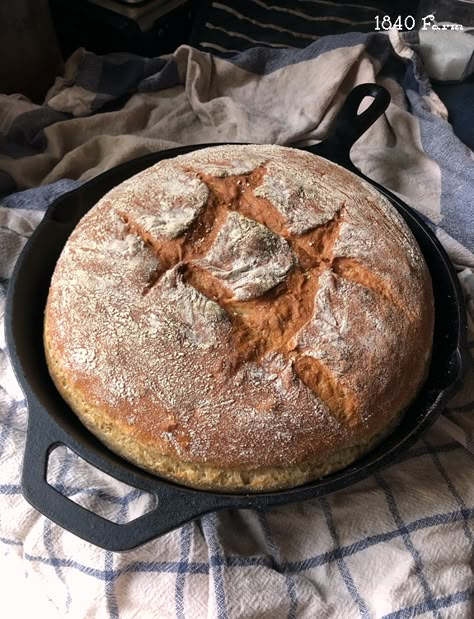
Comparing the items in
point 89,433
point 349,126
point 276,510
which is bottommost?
point 276,510

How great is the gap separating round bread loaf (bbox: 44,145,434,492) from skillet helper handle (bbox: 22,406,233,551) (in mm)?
45

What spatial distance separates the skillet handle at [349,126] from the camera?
43.4 inches

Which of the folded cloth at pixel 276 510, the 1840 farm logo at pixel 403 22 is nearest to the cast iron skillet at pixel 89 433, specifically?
the folded cloth at pixel 276 510

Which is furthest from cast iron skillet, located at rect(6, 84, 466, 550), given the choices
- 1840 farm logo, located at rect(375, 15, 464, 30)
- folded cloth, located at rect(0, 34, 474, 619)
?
1840 farm logo, located at rect(375, 15, 464, 30)

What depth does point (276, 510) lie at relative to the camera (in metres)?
0.88

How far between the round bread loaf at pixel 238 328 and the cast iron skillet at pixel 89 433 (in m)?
0.03

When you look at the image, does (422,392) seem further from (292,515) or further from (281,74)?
(281,74)

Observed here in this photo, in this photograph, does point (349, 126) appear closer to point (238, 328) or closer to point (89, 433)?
point (238, 328)

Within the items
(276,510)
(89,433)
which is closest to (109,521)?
(89,433)

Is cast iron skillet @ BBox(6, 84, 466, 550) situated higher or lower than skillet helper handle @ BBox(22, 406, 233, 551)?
higher

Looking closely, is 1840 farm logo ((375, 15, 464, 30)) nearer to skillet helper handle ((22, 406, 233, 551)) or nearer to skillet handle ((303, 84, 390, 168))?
skillet handle ((303, 84, 390, 168))

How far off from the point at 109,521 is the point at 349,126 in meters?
0.80

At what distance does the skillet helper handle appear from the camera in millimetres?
714

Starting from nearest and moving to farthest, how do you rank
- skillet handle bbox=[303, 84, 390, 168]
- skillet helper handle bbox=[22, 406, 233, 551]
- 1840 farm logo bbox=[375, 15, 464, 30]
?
skillet helper handle bbox=[22, 406, 233, 551] → skillet handle bbox=[303, 84, 390, 168] → 1840 farm logo bbox=[375, 15, 464, 30]
